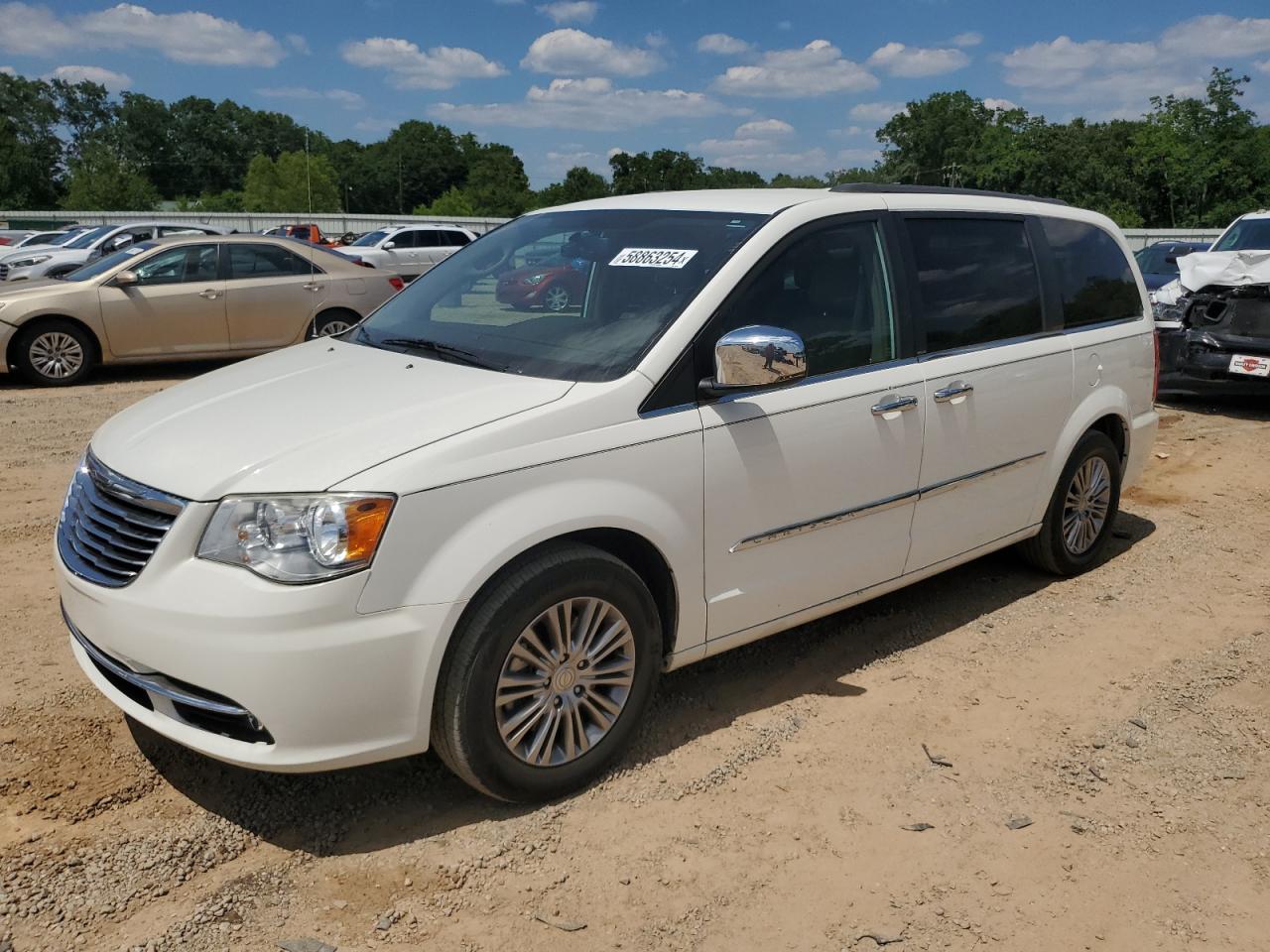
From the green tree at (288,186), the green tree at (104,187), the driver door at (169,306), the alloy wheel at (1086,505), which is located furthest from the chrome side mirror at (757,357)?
the green tree at (288,186)

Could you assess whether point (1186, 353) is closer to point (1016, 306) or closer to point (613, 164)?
point (1016, 306)

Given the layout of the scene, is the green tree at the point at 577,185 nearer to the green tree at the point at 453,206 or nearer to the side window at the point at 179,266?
the green tree at the point at 453,206

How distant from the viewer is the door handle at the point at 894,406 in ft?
13.3

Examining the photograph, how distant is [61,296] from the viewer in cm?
1080

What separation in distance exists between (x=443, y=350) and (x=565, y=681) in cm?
129

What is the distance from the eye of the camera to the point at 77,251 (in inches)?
839

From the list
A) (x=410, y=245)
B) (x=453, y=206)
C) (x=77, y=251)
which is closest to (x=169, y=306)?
(x=77, y=251)

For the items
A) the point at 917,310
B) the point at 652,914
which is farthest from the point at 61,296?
the point at 652,914

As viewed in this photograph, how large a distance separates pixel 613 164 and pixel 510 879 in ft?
361

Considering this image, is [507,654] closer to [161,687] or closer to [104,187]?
[161,687]

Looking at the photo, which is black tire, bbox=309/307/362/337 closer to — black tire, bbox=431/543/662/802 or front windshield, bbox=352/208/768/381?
front windshield, bbox=352/208/768/381

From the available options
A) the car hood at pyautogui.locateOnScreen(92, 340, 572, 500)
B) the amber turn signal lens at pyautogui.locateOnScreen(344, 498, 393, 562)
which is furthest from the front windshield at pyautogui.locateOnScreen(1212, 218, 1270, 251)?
the amber turn signal lens at pyautogui.locateOnScreen(344, 498, 393, 562)

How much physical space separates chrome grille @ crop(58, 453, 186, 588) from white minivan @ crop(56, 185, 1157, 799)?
0.04 ft

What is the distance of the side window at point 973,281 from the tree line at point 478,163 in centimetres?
3173
